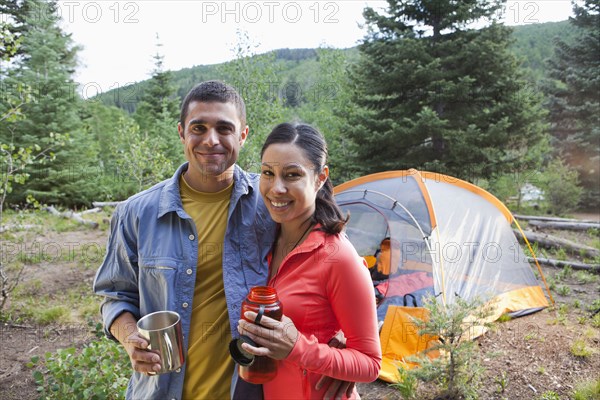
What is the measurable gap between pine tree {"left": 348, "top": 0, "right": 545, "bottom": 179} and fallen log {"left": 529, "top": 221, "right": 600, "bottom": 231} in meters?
1.65

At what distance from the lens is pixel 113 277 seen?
1.63 meters

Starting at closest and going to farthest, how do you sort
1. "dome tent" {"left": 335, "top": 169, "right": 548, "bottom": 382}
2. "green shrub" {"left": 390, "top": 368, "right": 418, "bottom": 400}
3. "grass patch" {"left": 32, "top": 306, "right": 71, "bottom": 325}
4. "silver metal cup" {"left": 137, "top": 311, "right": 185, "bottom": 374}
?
"silver metal cup" {"left": 137, "top": 311, "right": 185, "bottom": 374} → "green shrub" {"left": 390, "top": 368, "right": 418, "bottom": 400} → "dome tent" {"left": 335, "top": 169, "right": 548, "bottom": 382} → "grass patch" {"left": 32, "top": 306, "right": 71, "bottom": 325}

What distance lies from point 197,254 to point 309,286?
1.67 ft

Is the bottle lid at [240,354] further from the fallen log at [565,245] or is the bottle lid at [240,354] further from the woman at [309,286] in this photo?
the fallen log at [565,245]

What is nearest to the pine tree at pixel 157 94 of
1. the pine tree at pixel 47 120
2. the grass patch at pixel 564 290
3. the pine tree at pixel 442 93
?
the pine tree at pixel 47 120

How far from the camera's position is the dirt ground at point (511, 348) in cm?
355

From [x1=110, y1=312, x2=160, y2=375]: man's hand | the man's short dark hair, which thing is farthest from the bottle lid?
the man's short dark hair

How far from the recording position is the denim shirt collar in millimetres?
1649

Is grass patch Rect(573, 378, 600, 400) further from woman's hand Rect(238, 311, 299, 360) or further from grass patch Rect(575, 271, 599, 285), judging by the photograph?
grass patch Rect(575, 271, 599, 285)

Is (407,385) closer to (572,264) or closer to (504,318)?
(504,318)

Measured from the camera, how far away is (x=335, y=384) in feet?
4.81

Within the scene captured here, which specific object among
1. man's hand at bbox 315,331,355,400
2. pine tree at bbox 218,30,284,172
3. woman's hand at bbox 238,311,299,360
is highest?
pine tree at bbox 218,30,284,172

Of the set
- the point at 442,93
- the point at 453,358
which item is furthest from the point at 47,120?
the point at 453,358

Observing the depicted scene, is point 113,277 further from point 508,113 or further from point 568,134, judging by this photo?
point 568,134
